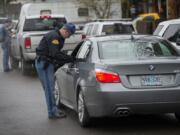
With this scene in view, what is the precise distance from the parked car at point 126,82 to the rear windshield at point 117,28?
45.0 ft

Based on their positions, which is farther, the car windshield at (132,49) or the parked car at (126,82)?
the car windshield at (132,49)

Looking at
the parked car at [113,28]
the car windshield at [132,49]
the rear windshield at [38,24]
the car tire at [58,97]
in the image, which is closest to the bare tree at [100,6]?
the parked car at [113,28]

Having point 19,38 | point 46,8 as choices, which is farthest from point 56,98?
point 46,8

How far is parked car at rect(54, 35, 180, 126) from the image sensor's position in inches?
400

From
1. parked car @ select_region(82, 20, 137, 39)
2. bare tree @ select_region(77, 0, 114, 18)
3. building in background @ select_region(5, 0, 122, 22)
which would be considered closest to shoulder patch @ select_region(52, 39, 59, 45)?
parked car @ select_region(82, 20, 137, 39)

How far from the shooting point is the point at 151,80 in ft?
33.9

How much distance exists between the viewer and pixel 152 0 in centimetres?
4441

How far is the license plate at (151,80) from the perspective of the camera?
10.3 metres

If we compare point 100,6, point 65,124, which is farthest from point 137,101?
point 100,6

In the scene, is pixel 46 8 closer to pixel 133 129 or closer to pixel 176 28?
pixel 176 28

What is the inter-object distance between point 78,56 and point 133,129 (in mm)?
1717

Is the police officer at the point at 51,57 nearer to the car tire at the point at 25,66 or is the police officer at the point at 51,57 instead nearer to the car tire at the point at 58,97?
the car tire at the point at 58,97

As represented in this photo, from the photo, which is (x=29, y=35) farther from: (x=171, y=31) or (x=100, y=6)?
(x=100, y=6)

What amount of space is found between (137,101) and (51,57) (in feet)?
7.51
